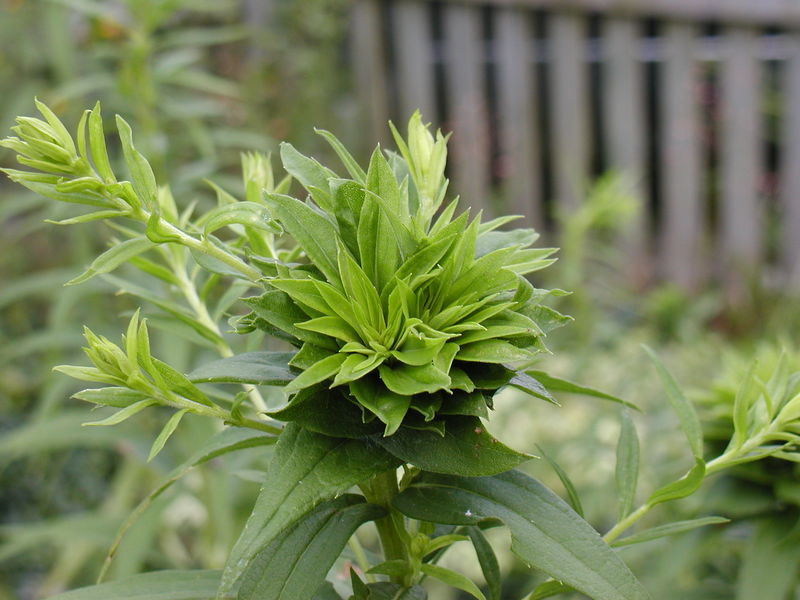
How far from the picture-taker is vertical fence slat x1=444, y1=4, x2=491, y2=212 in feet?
9.75

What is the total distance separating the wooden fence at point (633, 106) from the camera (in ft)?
8.87

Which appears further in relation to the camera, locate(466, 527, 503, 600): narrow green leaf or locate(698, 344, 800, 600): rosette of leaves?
locate(698, 344, 800, 600): rosette of leaves

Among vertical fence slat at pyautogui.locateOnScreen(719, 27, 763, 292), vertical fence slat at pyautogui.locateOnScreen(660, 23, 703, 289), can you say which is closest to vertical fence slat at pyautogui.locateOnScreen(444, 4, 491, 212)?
vertical fence slat at pyautogui.locateOnScreen(660, 23, 703, 289)

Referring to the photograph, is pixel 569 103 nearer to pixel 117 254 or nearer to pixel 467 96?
pixel 467 96

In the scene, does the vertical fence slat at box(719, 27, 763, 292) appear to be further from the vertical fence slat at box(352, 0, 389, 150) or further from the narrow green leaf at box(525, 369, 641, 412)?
the narrow green leaf at box(525, 369, 641, 412)

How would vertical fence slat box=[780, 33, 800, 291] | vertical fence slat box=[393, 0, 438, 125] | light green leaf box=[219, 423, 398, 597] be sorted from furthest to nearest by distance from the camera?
vertical fence slat box=[393, 0, 438, 125] → vertical fence slat box=[780, 33, 800, 291] → light green leaf box=[219, 423, 398, 597]

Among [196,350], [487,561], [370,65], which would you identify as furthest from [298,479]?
[370,65]

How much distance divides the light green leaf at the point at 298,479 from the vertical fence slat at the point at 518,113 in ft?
8.35

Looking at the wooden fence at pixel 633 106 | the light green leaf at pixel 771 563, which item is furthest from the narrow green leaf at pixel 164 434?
the wooden fence at pixel 633 106

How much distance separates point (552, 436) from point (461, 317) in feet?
4.88

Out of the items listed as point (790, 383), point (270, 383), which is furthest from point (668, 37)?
point (270, 383)

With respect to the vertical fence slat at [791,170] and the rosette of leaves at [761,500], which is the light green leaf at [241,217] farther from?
the vertical fence slat at [791,170]

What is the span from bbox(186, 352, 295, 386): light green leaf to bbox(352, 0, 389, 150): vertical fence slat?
2783 mm

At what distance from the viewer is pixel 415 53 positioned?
311 cm
